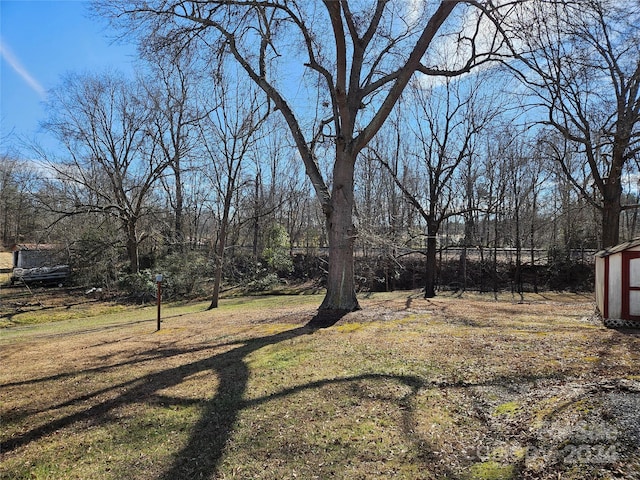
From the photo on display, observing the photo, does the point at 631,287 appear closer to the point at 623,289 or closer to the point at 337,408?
the point at 623,289

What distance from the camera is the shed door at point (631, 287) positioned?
7.58 meters

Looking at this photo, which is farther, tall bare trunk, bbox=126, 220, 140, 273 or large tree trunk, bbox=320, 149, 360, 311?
tall bare trunk, bbox=126, 220, 140, 273

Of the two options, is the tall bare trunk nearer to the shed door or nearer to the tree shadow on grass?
the tree shadow on grass

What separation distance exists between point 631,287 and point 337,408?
22.5 ft

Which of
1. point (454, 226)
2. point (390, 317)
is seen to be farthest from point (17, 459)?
point (454, 226)

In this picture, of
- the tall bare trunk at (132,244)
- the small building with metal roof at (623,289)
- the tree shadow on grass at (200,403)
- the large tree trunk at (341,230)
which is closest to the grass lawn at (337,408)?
the tree shadow on grass at (200,403)

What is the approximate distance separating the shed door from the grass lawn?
1.08 meters

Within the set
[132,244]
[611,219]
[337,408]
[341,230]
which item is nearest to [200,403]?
[337,408]

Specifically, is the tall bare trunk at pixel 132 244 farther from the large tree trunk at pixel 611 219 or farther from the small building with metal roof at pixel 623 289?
the large tree trunk at pixel 611 219

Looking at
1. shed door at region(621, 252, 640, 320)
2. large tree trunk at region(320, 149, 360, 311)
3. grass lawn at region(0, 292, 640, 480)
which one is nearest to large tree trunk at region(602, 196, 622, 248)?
shed door at region(621, 252, 640, 320)

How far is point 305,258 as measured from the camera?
2738cm

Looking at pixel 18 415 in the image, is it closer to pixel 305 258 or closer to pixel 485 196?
pixel 305 258

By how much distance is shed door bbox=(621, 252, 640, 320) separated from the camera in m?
7.58

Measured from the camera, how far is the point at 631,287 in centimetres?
766
